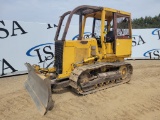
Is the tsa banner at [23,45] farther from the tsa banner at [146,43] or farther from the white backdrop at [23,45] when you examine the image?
the tsa banner at [146,43]

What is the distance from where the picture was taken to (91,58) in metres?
6.54

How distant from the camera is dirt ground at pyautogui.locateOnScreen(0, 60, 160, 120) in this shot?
4.71 m

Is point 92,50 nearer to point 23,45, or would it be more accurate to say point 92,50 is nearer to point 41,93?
point 41,93

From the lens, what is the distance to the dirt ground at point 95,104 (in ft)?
15.5

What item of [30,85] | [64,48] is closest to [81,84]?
[64,48]

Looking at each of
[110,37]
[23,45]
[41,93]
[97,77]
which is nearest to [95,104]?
[97,77]

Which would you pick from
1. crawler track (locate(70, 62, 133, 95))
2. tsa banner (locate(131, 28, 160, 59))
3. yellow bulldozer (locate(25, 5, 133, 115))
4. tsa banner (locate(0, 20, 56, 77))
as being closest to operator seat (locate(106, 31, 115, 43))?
yellow bulldozer (locate(25, 5, 133, 115))

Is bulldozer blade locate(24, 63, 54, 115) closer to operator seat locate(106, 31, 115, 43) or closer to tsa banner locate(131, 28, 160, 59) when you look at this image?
operator seat locate(106, 31, 115, 43)

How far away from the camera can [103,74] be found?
6582mm

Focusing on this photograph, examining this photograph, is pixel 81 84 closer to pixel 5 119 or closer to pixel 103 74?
pixel 103 74

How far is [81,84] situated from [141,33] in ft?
32.1

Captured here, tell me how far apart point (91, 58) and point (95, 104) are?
1.68 m

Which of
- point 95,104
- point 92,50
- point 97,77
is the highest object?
point 92,50

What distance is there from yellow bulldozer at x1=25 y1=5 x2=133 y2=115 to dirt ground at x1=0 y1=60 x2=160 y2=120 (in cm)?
30
